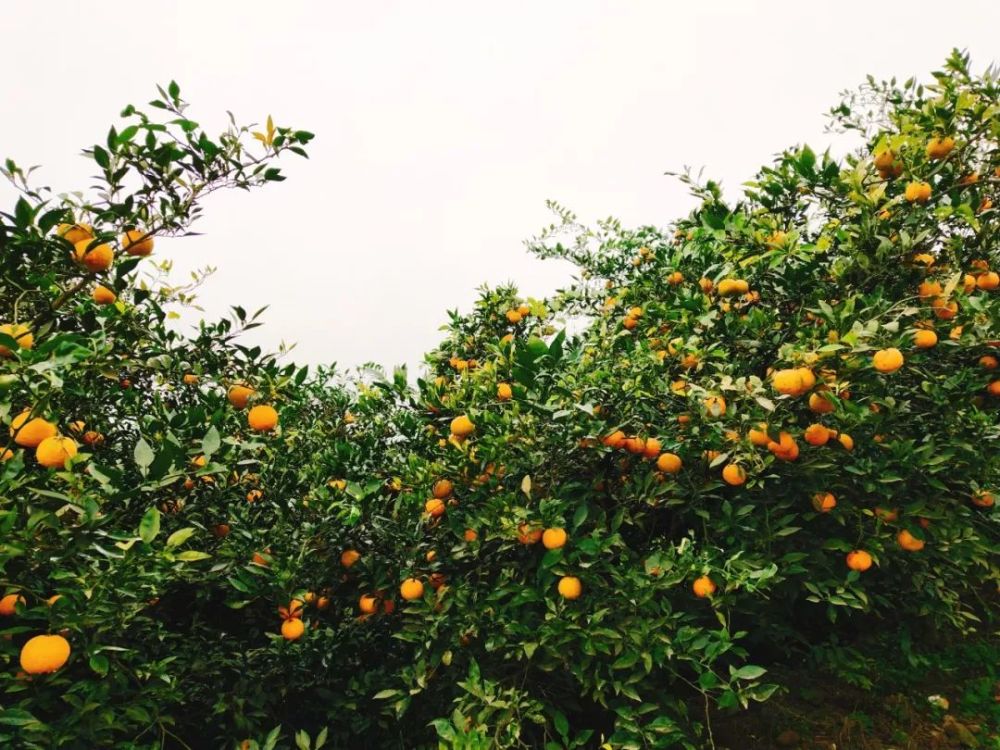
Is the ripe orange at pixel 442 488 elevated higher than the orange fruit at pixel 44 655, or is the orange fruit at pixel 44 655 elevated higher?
the ripe orange at pixel 442 488

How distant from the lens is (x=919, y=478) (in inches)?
114

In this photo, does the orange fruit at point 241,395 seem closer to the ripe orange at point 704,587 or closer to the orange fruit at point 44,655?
the orange fruit at point 44,655

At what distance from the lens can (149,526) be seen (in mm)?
1617

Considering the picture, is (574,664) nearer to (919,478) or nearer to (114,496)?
(114,496)

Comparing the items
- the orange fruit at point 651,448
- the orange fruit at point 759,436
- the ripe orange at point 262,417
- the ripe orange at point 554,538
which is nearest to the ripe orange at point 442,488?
the ripe orange at point 554,538

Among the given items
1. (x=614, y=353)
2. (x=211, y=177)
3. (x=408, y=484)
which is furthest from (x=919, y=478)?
(x=211, y=177)

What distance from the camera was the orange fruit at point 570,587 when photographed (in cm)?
216

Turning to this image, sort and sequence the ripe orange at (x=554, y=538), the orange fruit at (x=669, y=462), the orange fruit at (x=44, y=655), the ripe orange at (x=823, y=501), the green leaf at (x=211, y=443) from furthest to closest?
the ripe orange at (x=823, y=501)
the orange fruit at (x=669, y=462)
the ripe orange at (x=554, y=538)
the green leaf at (x=211, y=443)
the orange fruit at (x=44, y=655)

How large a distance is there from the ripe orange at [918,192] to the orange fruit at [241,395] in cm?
301

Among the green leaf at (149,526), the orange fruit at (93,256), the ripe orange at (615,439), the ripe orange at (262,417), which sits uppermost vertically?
the orange fruit at (93,256)

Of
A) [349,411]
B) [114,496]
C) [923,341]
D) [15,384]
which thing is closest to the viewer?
[15,384]

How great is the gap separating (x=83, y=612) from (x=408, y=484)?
3.87 feet

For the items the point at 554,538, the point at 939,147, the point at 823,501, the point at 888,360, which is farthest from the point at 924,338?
the point at 554,538

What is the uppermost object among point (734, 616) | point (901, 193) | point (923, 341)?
point (901, 193)
